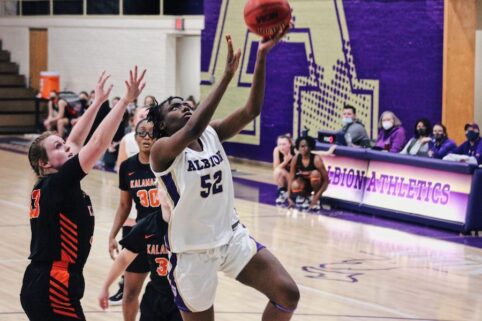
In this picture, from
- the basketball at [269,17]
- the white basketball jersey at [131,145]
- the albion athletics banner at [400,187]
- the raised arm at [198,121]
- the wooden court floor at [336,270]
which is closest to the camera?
the raised arm at [198,121]

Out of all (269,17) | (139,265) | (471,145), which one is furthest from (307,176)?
(269,17)

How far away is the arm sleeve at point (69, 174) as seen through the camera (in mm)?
5854

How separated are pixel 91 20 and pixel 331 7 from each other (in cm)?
1038

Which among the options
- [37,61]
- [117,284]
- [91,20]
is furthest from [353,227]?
[37,61]

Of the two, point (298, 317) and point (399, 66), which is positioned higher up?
point (399, 66)

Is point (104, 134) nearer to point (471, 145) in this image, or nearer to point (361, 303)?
point (361, 303)

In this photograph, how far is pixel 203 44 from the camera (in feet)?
80.5

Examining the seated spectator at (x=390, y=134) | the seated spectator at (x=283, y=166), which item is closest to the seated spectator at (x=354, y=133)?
the seated spectator at (x=390, y=134)

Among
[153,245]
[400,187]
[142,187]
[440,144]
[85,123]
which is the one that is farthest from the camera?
[440,144]

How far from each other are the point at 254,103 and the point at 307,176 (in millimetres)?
10194

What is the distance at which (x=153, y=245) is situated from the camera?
284 inches

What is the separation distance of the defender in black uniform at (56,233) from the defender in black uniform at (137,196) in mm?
1720

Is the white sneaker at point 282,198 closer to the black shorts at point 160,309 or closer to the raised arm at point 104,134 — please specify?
the black shorts at point 160,309

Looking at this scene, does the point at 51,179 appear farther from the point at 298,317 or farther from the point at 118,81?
the point at 118,81
